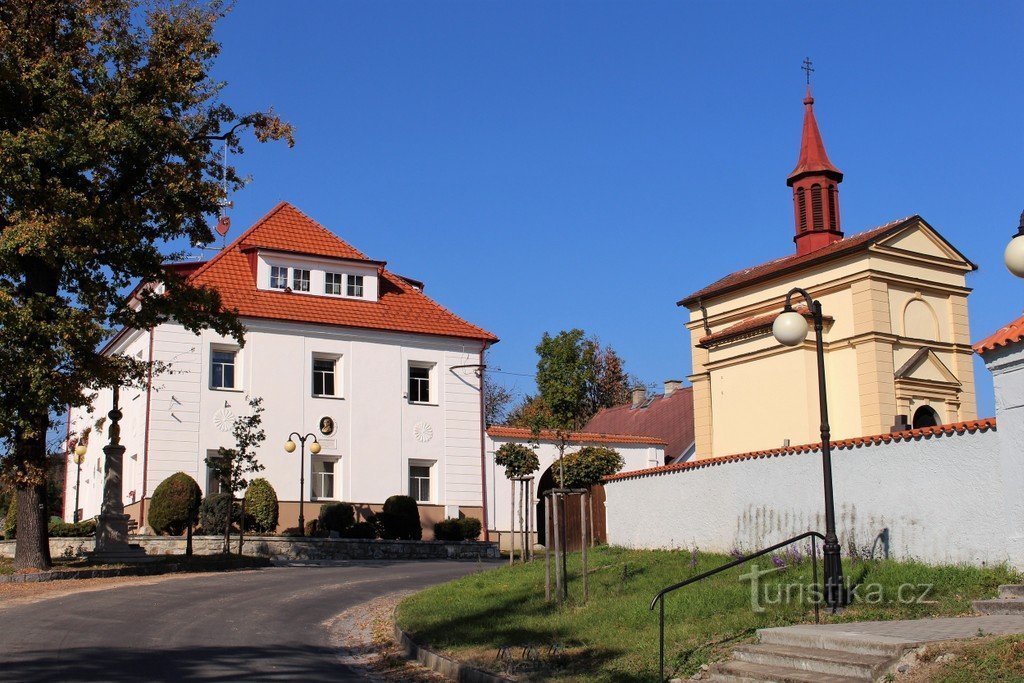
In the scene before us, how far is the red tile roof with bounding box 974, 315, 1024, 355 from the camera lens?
13650 mm

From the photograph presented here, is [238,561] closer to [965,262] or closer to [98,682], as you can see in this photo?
[98,682]

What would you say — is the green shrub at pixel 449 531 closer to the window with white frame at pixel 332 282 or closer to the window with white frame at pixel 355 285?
Answer: the window with white frame at pixel 355 285

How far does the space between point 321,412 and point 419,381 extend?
13.5ft

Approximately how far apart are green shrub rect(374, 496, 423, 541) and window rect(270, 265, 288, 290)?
918 centimetres

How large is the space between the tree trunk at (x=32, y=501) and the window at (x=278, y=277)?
16362 millimetres

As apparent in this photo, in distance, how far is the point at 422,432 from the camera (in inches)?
1575

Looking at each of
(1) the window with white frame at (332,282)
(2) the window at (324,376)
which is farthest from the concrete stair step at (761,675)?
(1) the window with white frame at (332,282)

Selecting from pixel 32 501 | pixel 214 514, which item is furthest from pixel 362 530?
pixel 32 501

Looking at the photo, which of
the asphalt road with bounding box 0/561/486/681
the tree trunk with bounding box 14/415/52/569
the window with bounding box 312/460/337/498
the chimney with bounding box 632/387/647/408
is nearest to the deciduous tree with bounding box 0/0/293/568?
the tree trunk with bounding box 14/415/52/569

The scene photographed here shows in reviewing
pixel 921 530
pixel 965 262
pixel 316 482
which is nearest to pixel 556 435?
→ pixel 921 530

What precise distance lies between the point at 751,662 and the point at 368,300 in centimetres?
3138

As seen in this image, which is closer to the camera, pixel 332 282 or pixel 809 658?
pixel 809 658

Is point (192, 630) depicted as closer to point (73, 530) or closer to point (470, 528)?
point (470, 528)

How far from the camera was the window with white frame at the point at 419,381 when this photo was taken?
40.7 meters
